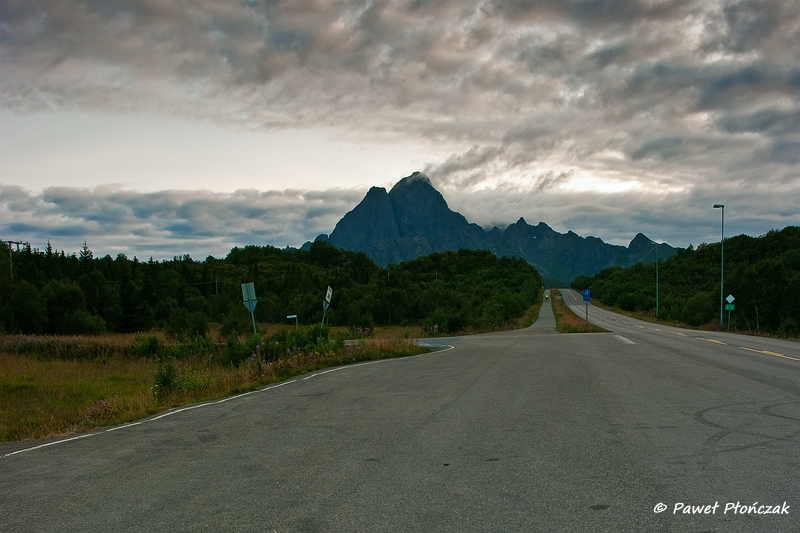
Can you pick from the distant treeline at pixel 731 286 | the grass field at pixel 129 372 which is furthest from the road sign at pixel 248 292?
the distant treeline at pixel 731 286

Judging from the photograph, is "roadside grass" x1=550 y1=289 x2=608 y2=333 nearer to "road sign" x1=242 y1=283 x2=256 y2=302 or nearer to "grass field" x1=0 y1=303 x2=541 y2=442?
"grass field" x1=0 y1=303 x2=541 y2=442

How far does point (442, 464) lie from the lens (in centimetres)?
592

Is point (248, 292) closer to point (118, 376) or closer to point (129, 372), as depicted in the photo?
point (118, 376)

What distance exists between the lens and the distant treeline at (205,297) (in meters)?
59.8

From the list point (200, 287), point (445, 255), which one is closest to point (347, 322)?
point (200, 287)

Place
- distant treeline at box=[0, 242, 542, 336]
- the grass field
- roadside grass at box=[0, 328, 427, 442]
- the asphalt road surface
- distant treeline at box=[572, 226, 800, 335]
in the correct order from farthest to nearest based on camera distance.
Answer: distant treeline at box=[0, 242, 542, 336], distant treeline at box=[572, 226, 800, 335], the grass field, roadside grass at box=[0, 328, 427, 442], the asphalt road surface

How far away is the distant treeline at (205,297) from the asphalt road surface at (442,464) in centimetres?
1817

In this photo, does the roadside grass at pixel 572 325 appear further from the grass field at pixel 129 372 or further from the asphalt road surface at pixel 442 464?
the asphalt road surface at pixel 442 464

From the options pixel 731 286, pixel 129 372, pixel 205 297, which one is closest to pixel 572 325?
pixel 731 286

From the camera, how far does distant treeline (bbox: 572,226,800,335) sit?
177ft

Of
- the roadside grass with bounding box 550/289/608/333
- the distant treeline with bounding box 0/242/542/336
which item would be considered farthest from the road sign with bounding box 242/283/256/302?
the roadside grass with bounding box 550/289/608/333

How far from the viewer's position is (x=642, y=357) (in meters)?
16.3

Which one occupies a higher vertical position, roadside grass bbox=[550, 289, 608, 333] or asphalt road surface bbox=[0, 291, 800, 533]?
asphalt road surface bbox=[0, 291, 800, 533]

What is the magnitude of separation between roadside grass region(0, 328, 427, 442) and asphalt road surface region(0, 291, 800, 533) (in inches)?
75.7
